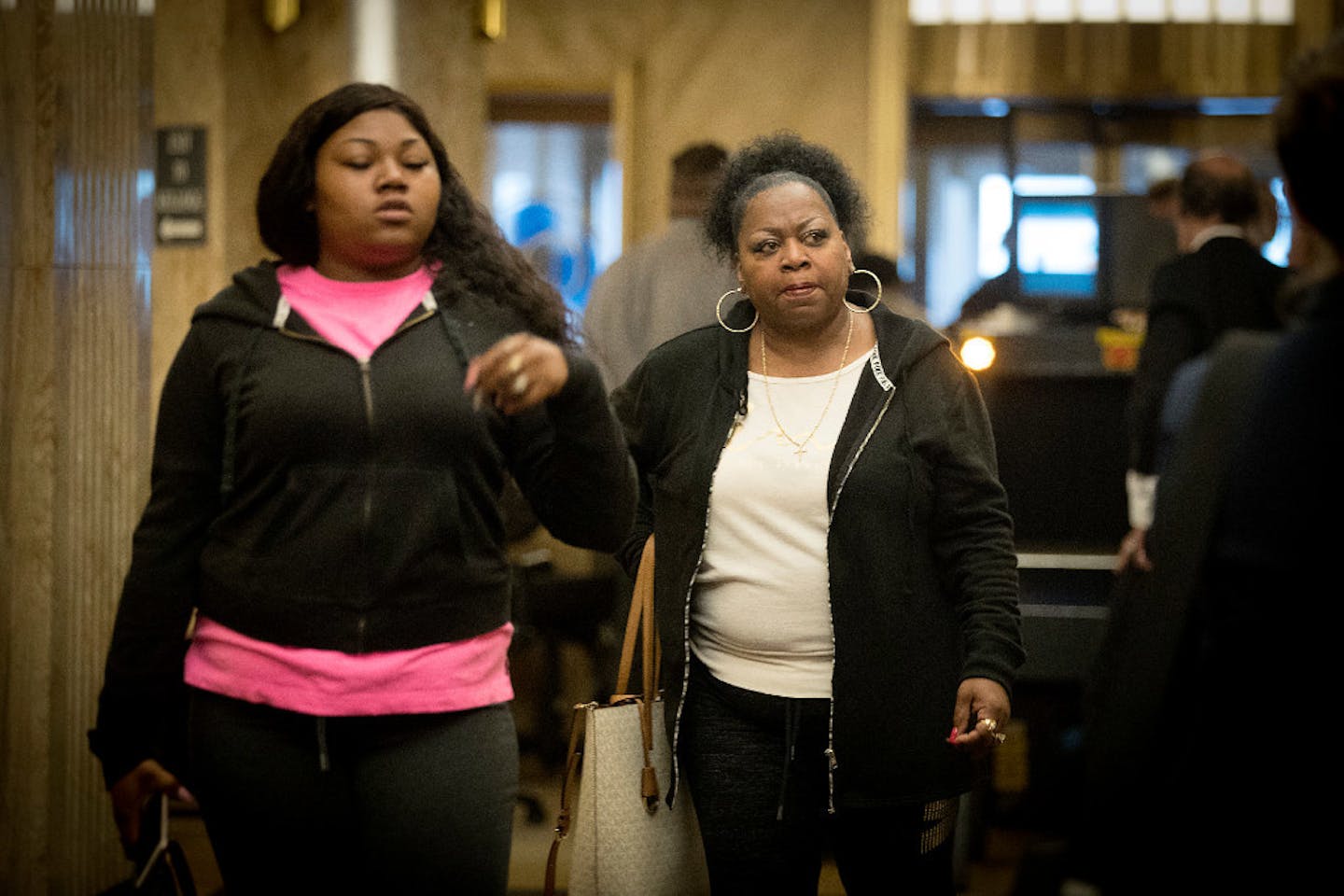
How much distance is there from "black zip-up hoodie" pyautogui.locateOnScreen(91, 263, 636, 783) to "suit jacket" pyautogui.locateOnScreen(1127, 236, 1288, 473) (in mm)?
2465

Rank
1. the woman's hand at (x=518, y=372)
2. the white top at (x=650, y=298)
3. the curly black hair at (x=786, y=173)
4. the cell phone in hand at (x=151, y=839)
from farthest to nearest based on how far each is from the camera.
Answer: the white top at (x=650, y=298), the curly black hair at (x=786, y=173), the cell phone in hand at (x=151, y=839), the woman's hand at (x=518, y=372)

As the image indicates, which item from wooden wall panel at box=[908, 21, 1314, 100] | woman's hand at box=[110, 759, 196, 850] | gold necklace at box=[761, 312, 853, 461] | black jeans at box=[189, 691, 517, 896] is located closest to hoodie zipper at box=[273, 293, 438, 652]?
black jeans at box=[189, 691, 517, 896]

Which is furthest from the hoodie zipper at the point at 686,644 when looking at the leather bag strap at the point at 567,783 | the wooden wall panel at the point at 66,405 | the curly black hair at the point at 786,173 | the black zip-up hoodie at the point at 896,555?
the wooden wall panel at the point at 66,405

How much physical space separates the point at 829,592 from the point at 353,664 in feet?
2.50

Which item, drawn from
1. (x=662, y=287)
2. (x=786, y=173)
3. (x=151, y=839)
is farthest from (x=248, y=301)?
(x=662, y=287)

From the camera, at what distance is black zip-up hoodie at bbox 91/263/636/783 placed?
6.57ft

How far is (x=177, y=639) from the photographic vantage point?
6.84ft

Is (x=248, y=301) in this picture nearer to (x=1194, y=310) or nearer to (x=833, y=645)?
(x=833, y=645)

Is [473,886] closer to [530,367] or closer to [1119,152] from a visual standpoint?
[530,367]

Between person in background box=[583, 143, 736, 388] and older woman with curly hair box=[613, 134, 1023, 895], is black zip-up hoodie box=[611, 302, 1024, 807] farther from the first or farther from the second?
person in background box=[583, 143, 736, 388]

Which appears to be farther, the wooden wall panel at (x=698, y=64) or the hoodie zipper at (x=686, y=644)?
the wooden wall panel at (x=698, y=64)

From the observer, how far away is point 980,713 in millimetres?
Result: 2387

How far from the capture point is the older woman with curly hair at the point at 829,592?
2.39m

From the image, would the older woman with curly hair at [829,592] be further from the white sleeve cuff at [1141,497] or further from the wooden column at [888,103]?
the wooden column at [888,103]
